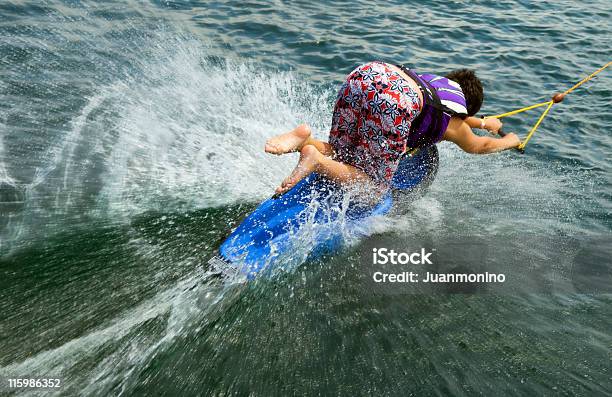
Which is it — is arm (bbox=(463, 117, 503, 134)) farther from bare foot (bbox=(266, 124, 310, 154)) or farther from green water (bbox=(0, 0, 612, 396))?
bare foot (bbox=(266, 124, 310, 154))

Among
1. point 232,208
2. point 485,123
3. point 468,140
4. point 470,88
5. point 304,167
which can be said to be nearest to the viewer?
point 304,167

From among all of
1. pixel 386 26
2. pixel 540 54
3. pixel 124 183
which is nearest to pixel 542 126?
pixel 540 54

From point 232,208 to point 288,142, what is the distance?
48.0 inches

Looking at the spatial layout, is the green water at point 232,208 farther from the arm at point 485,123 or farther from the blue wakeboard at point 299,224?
the arm at point 485,123

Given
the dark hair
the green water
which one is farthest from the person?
the green water

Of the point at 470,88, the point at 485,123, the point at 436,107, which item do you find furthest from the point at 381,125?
the point at 485,123

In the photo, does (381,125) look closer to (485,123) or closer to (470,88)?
(470,88)

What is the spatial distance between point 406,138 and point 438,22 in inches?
300

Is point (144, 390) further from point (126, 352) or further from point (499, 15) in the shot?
point (499, 15)

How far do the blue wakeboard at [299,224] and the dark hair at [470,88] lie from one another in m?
0.66

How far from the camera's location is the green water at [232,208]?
10.7 feet

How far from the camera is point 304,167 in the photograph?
159 inches

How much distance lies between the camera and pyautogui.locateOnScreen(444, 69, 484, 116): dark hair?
447 centimetres

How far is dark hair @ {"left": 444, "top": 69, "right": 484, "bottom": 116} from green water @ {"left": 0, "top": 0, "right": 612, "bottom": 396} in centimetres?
133
